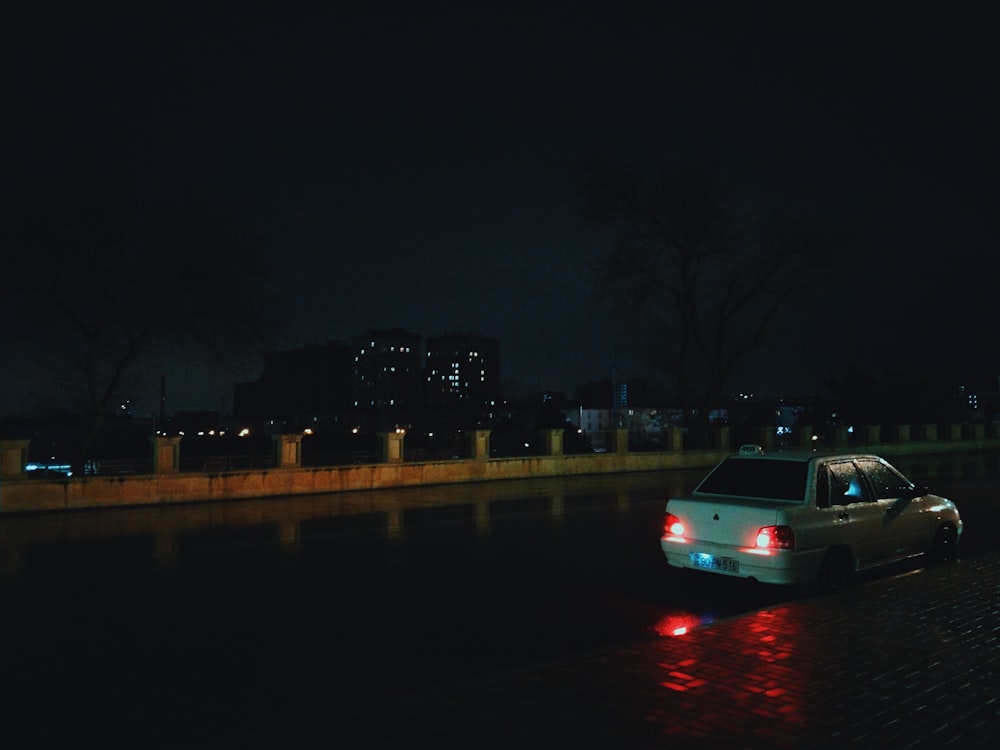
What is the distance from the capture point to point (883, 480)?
32.3 feet

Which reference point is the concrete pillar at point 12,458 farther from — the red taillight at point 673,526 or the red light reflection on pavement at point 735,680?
the red light reflection on pavement at point 735,680


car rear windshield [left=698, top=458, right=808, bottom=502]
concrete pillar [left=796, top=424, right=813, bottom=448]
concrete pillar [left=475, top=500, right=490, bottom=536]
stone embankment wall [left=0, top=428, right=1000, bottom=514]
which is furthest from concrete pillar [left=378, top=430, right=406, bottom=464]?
concrete pillar [left=796, top=424, right=813, bottom=448]

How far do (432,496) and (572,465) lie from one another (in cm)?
908

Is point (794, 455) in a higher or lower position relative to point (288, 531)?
higher

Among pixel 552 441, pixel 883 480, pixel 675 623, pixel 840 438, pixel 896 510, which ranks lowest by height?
pixel 675 623

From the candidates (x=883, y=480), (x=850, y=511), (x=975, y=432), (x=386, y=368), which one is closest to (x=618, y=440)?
(x=883, y=480)

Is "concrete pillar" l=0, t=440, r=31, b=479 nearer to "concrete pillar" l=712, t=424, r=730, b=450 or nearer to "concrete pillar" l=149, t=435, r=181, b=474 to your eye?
"concrete pillar" l=149, t=435, r=181, b=474

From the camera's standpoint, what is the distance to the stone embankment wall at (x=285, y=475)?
1923cm

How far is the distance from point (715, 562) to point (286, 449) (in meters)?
16.2

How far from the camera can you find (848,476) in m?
9.31

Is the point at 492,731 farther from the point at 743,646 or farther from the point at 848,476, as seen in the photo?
the point at 848,476

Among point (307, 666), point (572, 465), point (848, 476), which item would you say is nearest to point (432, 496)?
point (572, 465)

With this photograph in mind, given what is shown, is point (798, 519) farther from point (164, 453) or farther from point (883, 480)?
point (164, 453)

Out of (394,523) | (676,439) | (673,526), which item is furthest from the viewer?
(676,439)
